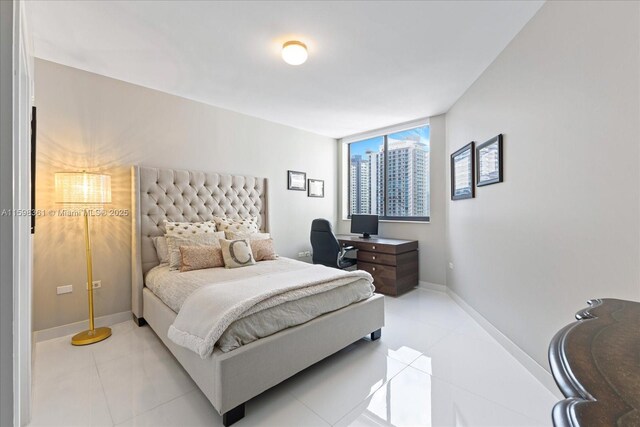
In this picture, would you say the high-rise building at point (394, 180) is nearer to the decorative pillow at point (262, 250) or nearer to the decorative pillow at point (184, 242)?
the decorative pillow at point (262, 250)

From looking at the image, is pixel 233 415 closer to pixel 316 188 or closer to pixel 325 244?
pixel 325 244

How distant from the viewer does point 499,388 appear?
1.86 meters

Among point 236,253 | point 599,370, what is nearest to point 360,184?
point 236,253

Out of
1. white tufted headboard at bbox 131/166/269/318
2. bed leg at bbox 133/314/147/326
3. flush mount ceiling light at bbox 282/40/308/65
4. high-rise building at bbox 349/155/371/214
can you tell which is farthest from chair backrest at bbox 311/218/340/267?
bed leg at bbox 133/314/147/326

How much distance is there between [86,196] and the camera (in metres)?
2.40

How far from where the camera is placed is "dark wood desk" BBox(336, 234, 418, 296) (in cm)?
378

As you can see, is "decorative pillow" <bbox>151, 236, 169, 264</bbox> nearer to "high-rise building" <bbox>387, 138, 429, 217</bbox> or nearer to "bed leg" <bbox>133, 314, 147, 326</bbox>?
"bed leg" <bbox>133, 314, 147, 326</bbox>

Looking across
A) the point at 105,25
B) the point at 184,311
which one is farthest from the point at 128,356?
the point at 105,25

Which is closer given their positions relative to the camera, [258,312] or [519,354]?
[258,312]

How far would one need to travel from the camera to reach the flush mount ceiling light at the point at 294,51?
2.23 metres

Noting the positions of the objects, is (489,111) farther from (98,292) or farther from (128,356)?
(98,292)

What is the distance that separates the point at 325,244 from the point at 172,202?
2.01 m
